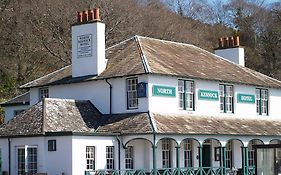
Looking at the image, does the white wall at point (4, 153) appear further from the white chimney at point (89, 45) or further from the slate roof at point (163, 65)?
the white chimney at point (89, 45)

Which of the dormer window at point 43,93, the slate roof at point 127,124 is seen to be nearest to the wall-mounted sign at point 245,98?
the slate roof at point 127,124

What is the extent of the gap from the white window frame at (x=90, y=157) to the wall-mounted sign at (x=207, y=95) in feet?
24.6

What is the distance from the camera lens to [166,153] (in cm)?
3725

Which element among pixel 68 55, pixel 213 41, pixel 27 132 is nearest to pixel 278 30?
pixel 213 41

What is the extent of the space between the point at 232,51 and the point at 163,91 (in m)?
12.1

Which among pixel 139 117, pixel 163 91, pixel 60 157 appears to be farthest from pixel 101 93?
pixel 60 157

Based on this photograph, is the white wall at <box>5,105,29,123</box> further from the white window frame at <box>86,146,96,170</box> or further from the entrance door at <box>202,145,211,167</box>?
the white window frame at <box>86,146,96,170</box>

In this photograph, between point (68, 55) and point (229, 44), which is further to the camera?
point (68, 55)

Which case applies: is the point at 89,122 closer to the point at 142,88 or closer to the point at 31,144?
the point at 142,88

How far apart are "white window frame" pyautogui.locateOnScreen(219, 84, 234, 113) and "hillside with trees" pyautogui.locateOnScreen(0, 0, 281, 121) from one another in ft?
63.9

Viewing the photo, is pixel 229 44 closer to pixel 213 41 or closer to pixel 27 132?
pixel 27 132

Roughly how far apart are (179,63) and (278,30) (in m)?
38.7

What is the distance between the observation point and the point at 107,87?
3762 centimetres

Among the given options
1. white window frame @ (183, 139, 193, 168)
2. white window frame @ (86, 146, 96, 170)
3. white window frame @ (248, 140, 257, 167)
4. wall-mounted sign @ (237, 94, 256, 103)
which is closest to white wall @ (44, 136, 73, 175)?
white window frame @ (86, 146, 96, 170)
